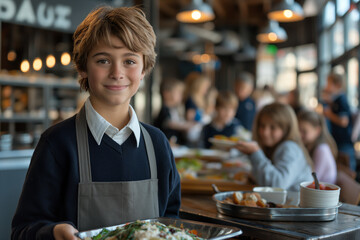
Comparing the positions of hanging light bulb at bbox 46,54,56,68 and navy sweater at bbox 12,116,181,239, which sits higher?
hanging light bulb at bbox 46,54,56,68

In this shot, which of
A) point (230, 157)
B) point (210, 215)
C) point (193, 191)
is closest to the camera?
point (210, 215)

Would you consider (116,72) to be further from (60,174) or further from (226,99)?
(226,99)

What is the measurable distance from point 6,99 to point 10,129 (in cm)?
39

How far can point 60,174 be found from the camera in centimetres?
137

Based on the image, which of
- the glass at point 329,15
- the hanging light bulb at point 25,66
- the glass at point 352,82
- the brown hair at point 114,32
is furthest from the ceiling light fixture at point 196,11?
the brown hair at point 114,32

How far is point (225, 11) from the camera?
11250 mm

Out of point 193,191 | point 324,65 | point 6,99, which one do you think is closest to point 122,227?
point 193,191

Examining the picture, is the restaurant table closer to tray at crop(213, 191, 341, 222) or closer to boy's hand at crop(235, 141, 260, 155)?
tray at crop(213, 191, 341, 222)

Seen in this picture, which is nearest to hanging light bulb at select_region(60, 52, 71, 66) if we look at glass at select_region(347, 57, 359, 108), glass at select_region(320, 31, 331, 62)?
glass at select_region(347, 57, 359, 108)

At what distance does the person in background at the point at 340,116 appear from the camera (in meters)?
5.15

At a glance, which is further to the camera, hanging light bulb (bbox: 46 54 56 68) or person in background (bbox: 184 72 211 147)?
person in background (bbox: 184 72 211 147)

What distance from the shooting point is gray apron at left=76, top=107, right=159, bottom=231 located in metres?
1.38

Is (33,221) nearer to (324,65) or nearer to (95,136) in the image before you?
(95,136)

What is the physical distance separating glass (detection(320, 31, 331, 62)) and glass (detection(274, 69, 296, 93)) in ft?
5.36
